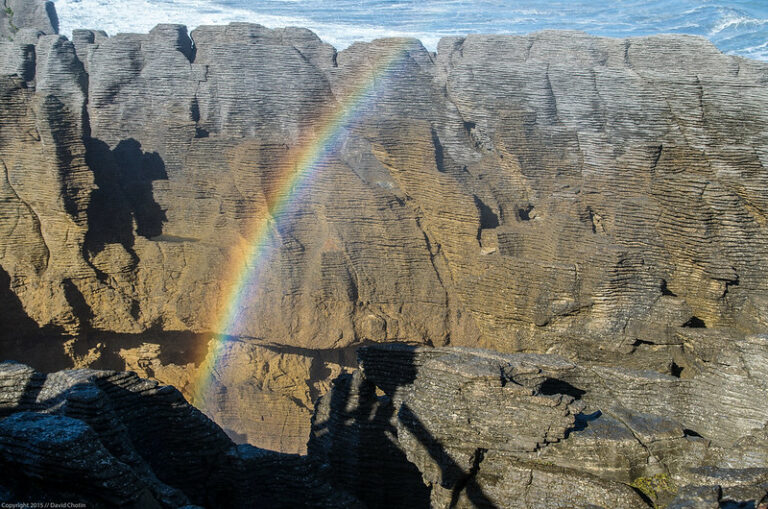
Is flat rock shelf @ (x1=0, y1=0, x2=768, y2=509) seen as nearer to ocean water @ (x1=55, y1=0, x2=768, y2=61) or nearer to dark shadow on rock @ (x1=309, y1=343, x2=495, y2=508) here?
dark shadow on rock @ (x1=309, y1=343, x2=495, y2=508)

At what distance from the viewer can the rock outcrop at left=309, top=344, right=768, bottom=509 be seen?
19.1ft

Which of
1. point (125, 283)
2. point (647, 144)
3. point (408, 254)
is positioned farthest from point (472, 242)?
point (125, 283)

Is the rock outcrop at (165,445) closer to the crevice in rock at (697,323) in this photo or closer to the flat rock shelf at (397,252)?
the flat rock shelf at (397,252)

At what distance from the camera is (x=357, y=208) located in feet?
32.2

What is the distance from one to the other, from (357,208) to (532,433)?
188 inches

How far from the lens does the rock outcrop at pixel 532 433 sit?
229 inches

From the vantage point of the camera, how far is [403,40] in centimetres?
1141

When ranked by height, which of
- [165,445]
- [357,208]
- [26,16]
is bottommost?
[165,445]

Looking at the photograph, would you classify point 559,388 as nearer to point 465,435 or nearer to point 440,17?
point 465,435

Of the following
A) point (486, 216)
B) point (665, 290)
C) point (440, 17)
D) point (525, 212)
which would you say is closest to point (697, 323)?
point (665, 290)

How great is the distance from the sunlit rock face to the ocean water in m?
13.7

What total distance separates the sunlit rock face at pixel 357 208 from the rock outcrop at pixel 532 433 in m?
1.37

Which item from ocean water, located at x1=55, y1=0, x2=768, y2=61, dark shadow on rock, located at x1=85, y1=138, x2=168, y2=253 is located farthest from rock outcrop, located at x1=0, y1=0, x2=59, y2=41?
ocean water, located at x1=55, y1=0, x2=768, y2=61

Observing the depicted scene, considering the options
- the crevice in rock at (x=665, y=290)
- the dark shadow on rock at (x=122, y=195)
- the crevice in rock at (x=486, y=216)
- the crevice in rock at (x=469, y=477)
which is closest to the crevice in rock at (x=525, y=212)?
the crevice in rock at (x=486, y=216)
